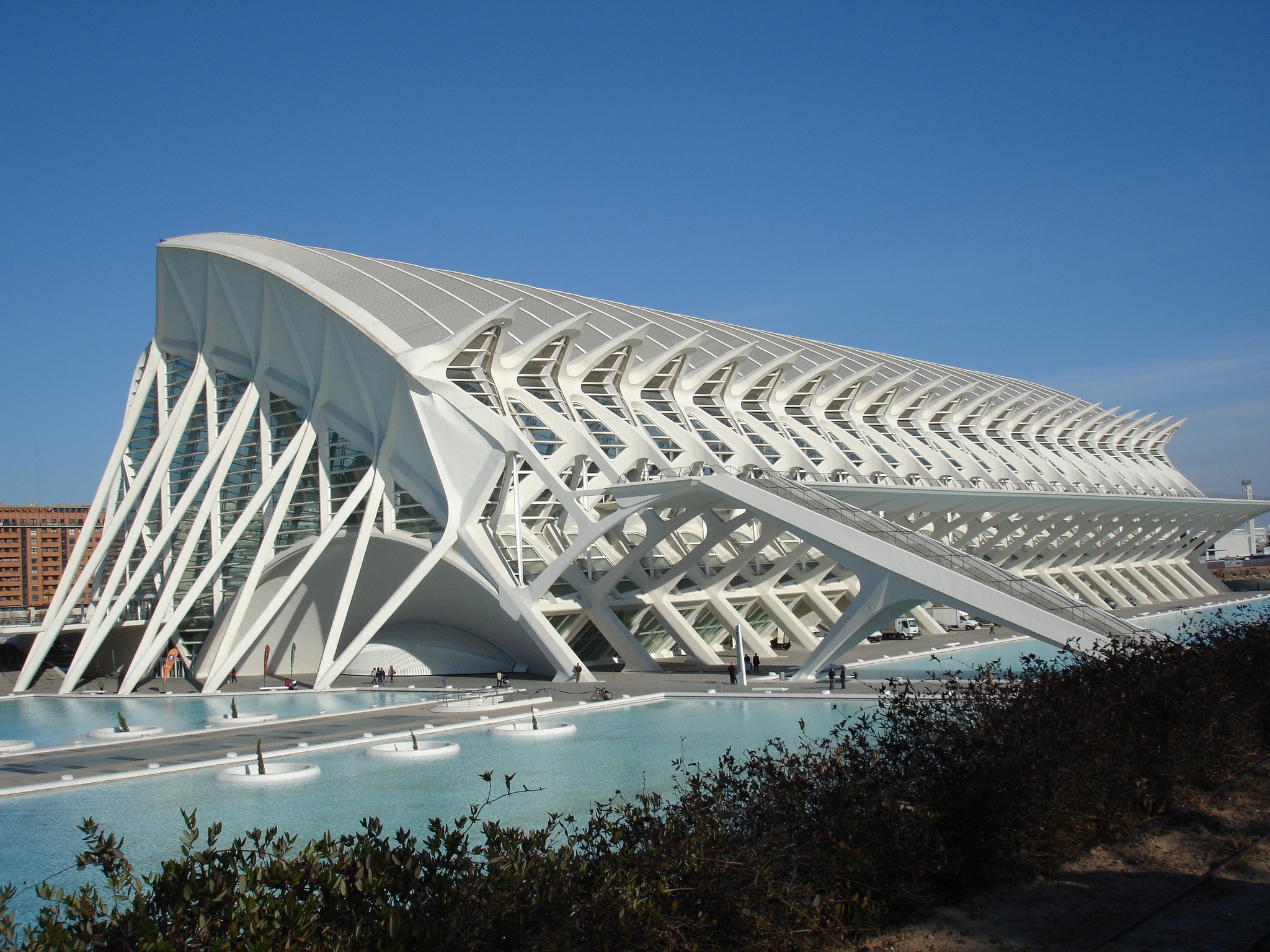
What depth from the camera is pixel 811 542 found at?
2538 cm

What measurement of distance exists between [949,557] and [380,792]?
1444cm

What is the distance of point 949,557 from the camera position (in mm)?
24531

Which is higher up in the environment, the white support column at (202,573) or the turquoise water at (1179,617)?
the white support column at (202,573)

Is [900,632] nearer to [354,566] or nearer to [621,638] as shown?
[621,638]

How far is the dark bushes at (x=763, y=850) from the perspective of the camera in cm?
618

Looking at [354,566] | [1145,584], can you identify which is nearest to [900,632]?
[1145,584]

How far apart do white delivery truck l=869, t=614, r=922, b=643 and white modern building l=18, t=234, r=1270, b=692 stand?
0.84 meters

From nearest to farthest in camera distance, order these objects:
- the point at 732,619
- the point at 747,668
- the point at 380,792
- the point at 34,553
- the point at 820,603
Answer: the point at 380,792 → the point at 747,668 → the point at 732,619 → the point at 820,603 → the point at 34,553

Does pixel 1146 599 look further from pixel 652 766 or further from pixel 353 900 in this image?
pixel 353 900

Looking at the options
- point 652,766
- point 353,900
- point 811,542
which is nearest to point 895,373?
point 811,542

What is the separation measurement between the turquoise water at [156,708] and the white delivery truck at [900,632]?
69.9 ft

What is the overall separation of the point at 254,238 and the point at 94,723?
60.9ft

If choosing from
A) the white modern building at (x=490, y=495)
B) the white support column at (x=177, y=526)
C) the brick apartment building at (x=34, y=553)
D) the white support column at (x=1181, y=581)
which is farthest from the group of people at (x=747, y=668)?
the brick apartment building at (x=34, y=553)

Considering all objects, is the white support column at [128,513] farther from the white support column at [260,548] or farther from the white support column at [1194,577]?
the white support column at [1194,577]
